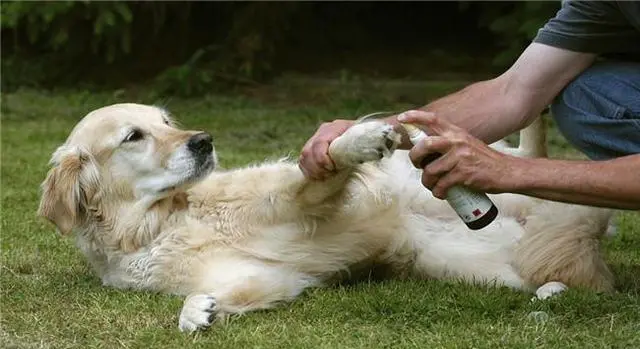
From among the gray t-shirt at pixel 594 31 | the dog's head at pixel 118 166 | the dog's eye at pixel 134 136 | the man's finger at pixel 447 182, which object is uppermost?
the gray t-shirt at pixel 594 31

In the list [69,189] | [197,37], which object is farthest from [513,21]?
[69,189]

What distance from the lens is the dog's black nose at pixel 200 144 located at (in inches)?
135

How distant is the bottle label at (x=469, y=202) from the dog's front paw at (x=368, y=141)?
232 millimetres

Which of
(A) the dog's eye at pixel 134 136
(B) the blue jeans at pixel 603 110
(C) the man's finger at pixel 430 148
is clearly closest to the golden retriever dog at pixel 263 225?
(A) the dog's eye at pixel 134 136

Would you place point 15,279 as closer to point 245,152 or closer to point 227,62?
point 245,152

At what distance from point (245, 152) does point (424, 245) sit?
317cm

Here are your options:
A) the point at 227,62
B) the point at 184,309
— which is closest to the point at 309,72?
the point at 227,62

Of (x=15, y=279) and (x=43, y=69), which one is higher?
(x=15, y=279)

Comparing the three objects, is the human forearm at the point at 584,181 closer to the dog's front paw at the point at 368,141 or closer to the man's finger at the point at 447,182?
the man's finger at the point at 447,182

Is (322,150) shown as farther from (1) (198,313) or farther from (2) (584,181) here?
(2) (584,181)

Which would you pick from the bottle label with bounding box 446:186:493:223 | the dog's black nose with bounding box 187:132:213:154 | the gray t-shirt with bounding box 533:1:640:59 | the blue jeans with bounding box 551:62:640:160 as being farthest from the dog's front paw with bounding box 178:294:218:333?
the gray t-shirt with bounding box 533:1:640:59

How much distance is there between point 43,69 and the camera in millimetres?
9758

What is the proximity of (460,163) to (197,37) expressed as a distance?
25.2 ft

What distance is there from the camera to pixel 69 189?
3.45 meters
